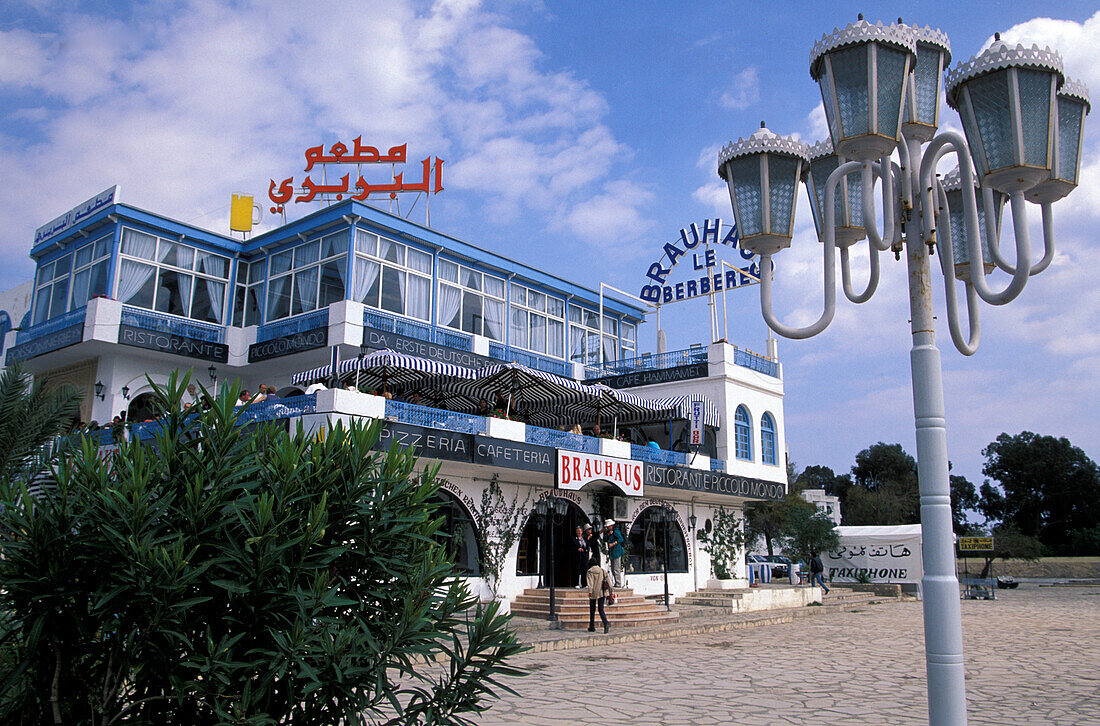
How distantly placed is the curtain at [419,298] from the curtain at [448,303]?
18.1 inches

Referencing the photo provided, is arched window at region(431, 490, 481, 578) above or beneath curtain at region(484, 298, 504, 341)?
beneath

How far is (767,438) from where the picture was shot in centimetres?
2670

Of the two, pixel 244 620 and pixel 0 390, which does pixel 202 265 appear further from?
pixel 244 620

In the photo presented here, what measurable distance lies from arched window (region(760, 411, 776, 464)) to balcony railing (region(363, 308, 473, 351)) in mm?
10197

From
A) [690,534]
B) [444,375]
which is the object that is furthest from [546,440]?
[690,534]

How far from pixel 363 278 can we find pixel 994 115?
1864 centimetres

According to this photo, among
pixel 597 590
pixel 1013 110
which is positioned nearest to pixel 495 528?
pixel 597 590

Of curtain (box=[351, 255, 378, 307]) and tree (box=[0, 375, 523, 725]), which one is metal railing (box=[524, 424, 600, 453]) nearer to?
curtain (box=[351, 255, 378, 307])

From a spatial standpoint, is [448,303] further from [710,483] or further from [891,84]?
[891,84]

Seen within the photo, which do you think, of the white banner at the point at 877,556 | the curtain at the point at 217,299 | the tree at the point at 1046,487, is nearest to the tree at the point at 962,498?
the tree at the point at 1046,487

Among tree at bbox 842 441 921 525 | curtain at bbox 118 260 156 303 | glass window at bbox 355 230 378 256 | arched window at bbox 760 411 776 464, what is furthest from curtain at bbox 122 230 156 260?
tree at bbox 842 441 921 525

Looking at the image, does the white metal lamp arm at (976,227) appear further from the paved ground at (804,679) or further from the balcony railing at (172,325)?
the balcony railing at (172,325)

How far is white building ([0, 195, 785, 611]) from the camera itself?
1973 cm

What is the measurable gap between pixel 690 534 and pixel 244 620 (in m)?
22.4
